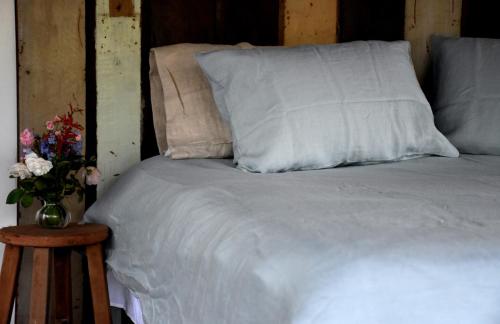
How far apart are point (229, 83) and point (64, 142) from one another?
0.48 meters

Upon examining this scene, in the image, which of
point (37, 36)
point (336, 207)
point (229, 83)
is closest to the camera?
point (336, 207)

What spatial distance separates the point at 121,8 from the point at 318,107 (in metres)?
0.75

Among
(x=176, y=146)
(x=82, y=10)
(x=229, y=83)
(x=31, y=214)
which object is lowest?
(x=31, y=214)

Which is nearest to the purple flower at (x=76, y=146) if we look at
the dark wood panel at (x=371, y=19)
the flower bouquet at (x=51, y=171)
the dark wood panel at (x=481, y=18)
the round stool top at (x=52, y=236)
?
the flower bouquet at (x=51, y=171)

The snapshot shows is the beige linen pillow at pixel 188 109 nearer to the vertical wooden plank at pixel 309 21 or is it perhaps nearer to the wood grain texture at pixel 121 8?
A: the wood grain texture at pixel 121 8

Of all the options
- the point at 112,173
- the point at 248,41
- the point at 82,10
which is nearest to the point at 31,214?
the point at 112,173

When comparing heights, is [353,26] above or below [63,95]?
above

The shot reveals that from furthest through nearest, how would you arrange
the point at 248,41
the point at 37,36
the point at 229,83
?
the point at 248,41 < the point at 37,36 < the point at 229,83

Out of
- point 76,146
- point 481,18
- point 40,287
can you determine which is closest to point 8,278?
point 40,287

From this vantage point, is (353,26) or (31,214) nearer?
(31,214)

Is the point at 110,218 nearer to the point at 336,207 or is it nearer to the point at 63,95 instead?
the point at 63,95

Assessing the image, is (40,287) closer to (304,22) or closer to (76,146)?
(76,146)

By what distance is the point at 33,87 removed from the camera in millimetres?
2592

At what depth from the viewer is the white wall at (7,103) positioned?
2562 mm
